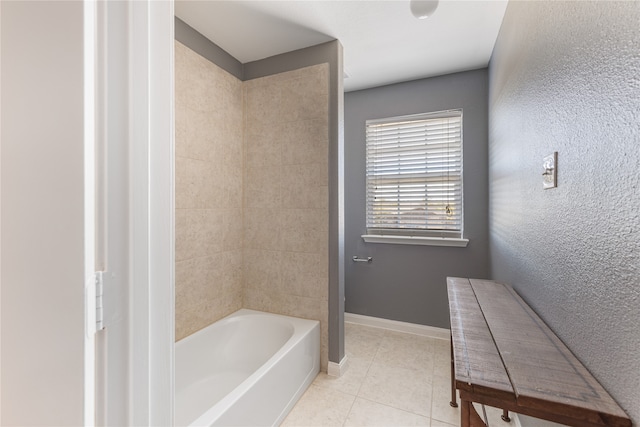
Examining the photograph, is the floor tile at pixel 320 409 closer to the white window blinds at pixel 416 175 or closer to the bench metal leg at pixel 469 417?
the bench metal leg at pixel 469 417

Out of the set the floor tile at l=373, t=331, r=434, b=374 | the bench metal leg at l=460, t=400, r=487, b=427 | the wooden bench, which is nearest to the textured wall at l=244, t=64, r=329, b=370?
the floor tile at l=373, t=331, r=434, b=374

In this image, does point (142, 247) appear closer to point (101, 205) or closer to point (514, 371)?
point (101, 205)

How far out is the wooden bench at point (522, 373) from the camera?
0.71 m

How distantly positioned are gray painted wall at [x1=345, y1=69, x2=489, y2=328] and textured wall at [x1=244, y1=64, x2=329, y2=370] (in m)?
0.91

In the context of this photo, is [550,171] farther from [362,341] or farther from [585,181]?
[362,341]

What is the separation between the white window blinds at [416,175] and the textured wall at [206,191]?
4.46ft

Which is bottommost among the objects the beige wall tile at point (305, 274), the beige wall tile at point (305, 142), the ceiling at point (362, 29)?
the beige wall tile at point (305, 274)

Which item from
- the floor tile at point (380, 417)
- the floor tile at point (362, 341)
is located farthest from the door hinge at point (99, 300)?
the floor tile at point (362, 341)

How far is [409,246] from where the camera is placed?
2.78 metres

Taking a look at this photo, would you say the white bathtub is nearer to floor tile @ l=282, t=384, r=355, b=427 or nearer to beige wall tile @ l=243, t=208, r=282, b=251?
floor tile @ l=282, t=384, r=355, b=427

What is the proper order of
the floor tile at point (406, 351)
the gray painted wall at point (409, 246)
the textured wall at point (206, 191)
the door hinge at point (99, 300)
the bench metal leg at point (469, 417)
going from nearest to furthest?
the door hinge at point (99, 300)
the bench metal leg at point (469, 417)
the textured wall at point (206, 191)
the floor tile at point (406, 351)
the gray painted wall at point (409, 246)

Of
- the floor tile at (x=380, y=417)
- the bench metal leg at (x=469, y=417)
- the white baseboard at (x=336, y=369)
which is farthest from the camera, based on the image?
the white baseboard at (x=336, y=369)

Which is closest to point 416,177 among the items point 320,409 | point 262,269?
point 262,269

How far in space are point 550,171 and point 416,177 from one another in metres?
1.71
